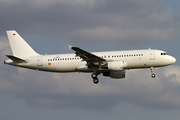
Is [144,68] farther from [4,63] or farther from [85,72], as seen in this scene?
[4,63]

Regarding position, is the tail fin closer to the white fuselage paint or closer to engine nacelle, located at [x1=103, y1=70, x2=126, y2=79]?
the white fuselage paint

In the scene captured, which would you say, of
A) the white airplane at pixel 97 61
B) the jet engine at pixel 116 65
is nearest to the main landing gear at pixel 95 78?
the white airplane at pixel 97 61

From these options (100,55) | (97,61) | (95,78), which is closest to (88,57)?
(97,61)

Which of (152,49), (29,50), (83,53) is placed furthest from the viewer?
(29,50)

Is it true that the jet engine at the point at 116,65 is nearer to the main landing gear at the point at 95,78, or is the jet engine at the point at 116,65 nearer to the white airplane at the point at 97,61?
the white airplane at the point at 97,61

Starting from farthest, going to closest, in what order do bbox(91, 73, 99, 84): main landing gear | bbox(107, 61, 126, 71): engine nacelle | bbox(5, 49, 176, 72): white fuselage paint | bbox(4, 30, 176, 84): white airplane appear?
bbox(91, 73, 99, 84): main landing gear
bbox(5, 49, 176, 72): white fuselage paint
bbox(4, 30, 176, 84): white airplane
bbox(107, 61, 126, 71): engine nacelle

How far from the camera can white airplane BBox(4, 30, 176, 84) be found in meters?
60.5

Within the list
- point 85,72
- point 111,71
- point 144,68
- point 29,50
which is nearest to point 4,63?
point 29,50

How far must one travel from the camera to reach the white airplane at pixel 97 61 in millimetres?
60500

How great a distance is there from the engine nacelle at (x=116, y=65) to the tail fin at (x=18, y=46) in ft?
48.0

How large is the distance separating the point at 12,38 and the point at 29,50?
4328 millimetres

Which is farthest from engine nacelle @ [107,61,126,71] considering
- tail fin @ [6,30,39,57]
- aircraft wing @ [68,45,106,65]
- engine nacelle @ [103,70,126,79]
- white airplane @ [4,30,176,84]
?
tail fin @ [6,30,39,57]

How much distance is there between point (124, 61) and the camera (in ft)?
200

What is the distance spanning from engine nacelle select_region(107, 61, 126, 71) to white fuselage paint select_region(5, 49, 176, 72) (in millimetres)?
1193
